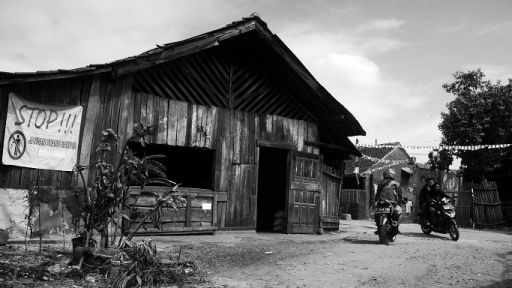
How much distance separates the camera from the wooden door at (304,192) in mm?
11977

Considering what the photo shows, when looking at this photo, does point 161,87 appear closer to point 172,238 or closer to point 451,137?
point 172,238

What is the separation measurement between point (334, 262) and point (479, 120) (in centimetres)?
1668

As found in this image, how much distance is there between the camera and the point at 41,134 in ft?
27.6

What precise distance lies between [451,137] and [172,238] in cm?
1684

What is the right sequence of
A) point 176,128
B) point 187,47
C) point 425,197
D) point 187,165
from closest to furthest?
point 187,47 < point 176,128 < point 425,197 < point 187,165

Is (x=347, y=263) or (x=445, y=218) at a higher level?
(x=445, y=218)

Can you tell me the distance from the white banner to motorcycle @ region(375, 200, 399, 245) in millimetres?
6437

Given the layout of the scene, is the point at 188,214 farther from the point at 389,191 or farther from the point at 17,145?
the point at 389,191

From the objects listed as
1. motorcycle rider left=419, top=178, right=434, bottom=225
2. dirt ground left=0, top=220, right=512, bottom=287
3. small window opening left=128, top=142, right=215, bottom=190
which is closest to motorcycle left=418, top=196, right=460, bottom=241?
motorcycle rider left=419, top=178, right=434, bottom=225

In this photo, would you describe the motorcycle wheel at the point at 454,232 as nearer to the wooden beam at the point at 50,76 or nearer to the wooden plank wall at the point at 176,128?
the wooden plank wall at the point at 176,128

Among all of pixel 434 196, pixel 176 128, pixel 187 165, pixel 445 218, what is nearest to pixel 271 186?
pixel 187 165

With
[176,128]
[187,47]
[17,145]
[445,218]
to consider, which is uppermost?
[187,47]

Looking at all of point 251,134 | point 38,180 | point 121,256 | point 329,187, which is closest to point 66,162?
point 38,180

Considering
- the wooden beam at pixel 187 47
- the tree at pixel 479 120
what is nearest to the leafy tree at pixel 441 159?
the tree at pixel 479 120
